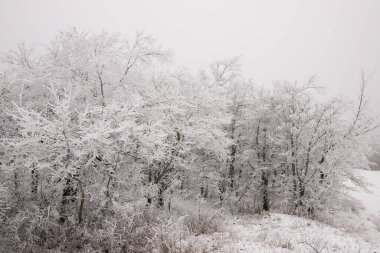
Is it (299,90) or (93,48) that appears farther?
(299,90)

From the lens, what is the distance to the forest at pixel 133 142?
7.81 metres

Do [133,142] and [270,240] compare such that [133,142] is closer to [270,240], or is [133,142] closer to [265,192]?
[270,240]

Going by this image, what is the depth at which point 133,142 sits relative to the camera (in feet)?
30.6

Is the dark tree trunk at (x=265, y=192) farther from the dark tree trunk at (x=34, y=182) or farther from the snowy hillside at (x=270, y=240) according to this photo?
the dark tree trunk at (x=34, y=182)

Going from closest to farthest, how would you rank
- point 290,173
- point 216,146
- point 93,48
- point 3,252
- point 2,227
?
point 3,252, point 2,227, point 93,48, point 216,146, point 290,173

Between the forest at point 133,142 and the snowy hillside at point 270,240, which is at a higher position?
the forest at point 133,142

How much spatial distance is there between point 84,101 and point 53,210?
3.65 m

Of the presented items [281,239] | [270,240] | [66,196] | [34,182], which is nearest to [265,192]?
[270,240]

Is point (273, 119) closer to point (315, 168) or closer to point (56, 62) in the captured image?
point (315, 168)

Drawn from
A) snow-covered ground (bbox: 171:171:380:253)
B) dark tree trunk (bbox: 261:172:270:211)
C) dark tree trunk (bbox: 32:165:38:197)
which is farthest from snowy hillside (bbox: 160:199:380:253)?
dark tree trunk (bbox: 261:172:270:211)

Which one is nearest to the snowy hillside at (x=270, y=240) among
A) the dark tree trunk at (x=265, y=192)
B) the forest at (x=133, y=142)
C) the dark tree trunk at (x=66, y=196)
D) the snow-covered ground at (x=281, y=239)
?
the snow-covered ground at (x=281, y=239)

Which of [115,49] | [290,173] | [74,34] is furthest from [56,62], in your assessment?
[290,173]

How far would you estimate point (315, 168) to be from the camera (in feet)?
51.8

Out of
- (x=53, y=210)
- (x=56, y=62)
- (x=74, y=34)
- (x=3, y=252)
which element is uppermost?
(x=74, y=34)
